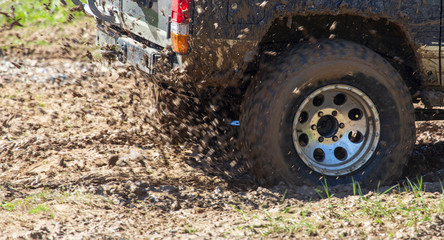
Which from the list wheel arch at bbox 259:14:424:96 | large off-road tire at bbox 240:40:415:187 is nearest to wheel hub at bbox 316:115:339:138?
large off-road tire at bbox 240:40:415:187

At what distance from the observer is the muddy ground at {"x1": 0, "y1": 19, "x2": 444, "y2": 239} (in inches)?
127

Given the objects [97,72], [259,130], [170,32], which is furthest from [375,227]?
[97,72]

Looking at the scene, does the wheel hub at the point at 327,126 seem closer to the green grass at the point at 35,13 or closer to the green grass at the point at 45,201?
the green grass at the point at 45,201

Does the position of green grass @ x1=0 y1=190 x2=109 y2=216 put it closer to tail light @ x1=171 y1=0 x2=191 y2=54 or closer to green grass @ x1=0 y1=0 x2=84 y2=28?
tail light @ x1=171 y1=0 x2=191 y2=54

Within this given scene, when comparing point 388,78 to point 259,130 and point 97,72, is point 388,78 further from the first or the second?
point 97,72

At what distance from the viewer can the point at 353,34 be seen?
4.13m

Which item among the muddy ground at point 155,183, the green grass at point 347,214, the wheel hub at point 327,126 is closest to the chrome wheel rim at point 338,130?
the wheel hub at point 327,126

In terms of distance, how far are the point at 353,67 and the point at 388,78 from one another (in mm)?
299

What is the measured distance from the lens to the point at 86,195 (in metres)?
Answer: 3.79

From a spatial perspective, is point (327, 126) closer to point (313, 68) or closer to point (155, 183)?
point (313, 68)

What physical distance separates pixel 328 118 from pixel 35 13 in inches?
285

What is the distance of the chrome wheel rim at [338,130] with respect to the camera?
13.0ft

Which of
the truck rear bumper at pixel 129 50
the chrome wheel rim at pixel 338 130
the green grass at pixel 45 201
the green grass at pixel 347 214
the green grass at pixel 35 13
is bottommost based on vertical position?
the green grass at pixel 347 214

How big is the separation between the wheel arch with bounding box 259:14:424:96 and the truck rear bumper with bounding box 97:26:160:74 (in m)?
0.82
